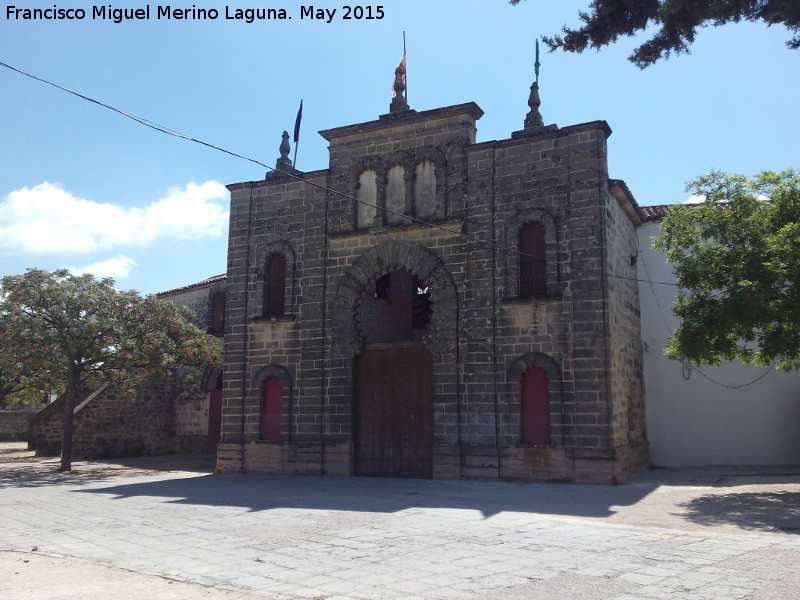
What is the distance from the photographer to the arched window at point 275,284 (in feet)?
58.8

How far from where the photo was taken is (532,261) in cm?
1505

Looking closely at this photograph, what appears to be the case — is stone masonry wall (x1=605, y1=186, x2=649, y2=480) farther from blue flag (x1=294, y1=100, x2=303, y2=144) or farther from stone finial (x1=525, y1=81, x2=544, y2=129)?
blue flag (x1=294, y1=100, x2=303, y2=144)

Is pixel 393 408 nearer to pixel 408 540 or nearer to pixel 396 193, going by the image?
pixel 396 193

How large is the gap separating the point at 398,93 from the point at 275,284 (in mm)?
5853

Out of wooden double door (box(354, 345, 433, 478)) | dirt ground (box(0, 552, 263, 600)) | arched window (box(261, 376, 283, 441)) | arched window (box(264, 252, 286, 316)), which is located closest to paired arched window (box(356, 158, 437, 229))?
arched window (box(264, 252, 286, 316))

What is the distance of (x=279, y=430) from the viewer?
1708 cm

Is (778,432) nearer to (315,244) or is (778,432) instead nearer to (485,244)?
(485,244)

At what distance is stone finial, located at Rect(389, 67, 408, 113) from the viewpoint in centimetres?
1716

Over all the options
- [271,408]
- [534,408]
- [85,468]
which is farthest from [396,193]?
[85,468]

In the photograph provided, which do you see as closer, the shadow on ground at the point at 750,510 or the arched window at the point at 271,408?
the shadow on ground at the point at 750,510

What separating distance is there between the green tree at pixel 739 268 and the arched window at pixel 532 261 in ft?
7.94

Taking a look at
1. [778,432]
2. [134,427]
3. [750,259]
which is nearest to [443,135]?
[750,259]

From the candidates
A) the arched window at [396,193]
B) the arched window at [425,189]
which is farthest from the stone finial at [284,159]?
the arched window at [425,189]

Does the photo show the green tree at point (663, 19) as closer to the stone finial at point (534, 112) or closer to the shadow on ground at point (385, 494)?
the shadow on ground at point (385, 494)
